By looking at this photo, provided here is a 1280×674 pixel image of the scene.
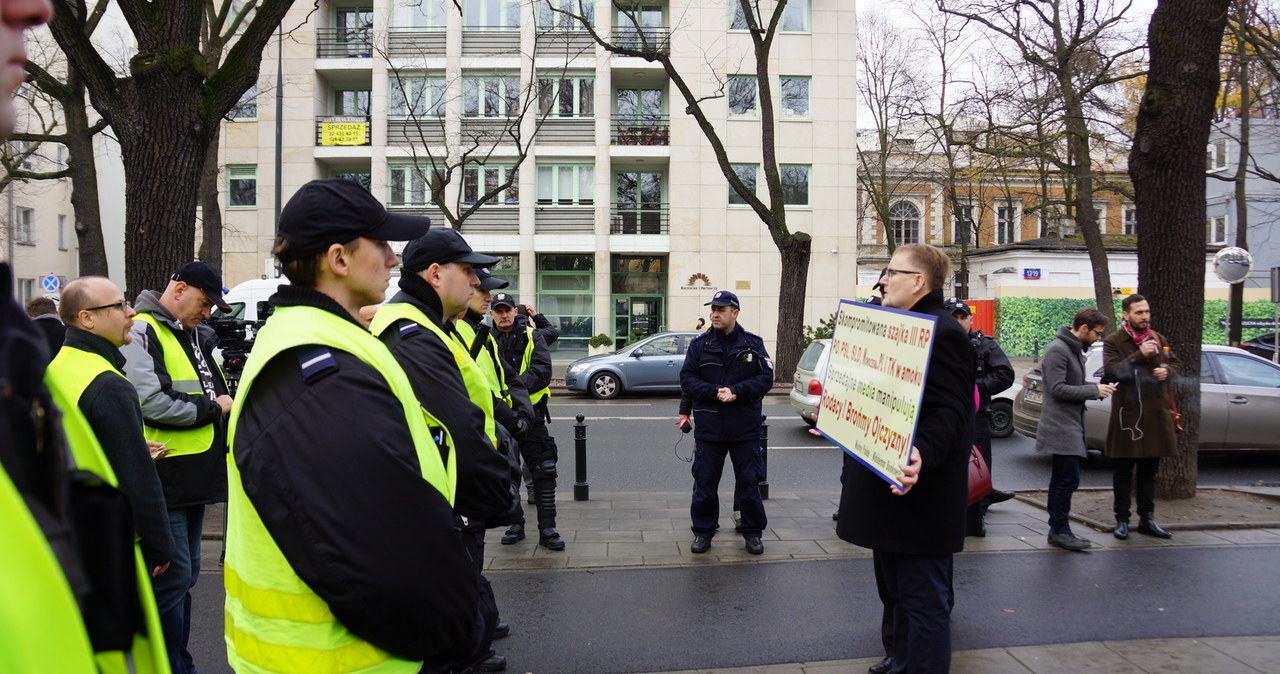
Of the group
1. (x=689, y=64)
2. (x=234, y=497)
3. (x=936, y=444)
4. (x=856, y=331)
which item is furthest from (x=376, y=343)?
(x=689, y=64)

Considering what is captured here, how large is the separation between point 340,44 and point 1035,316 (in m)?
30.6

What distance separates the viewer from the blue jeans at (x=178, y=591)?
3689 millimetres

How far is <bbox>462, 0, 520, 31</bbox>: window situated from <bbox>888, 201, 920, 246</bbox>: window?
31312 mm

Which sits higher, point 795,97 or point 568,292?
point 795,97

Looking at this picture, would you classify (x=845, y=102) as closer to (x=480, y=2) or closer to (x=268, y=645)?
(x=480, y=2)

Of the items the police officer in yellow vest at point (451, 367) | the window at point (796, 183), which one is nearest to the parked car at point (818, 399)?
the police officer in yellow vest at point (451, 367)

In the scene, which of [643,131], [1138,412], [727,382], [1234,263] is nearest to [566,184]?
[643,131]

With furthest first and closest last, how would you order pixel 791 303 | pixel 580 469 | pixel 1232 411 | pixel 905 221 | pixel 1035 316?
1. pixel 905 221
2. pixel 1035 316
3. pixel 791 303
4. pixel 1232 411
5. pixel 580 469

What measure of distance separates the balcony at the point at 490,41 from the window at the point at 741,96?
26.4 feet

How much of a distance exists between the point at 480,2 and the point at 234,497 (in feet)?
108

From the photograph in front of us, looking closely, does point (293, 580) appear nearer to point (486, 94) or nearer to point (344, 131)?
point (486, 94)

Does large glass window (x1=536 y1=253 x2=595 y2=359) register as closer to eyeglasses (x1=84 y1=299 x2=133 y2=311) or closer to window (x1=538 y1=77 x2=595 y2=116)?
window (x1=538 y1=77 x2=595 y2=116)

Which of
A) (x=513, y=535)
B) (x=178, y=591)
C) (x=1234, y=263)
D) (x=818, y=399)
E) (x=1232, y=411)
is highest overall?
(x=1234, y=263)

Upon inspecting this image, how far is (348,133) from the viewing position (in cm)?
3112
